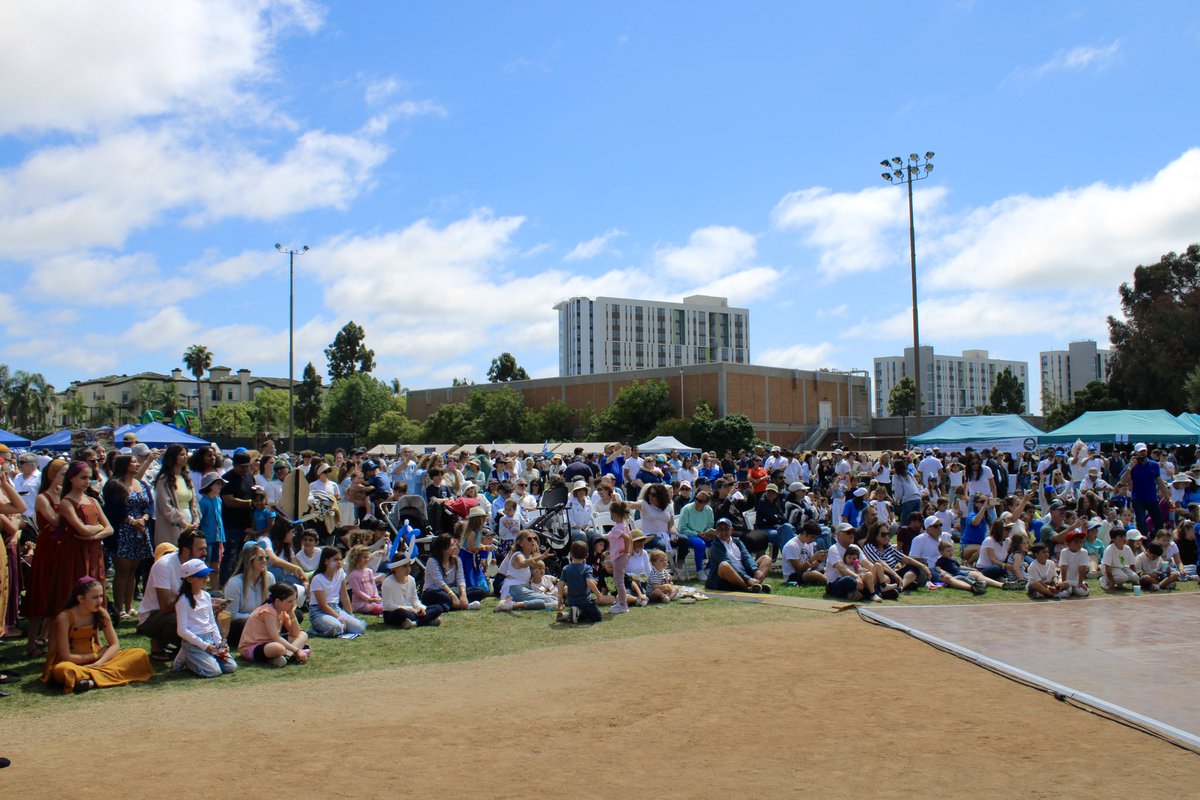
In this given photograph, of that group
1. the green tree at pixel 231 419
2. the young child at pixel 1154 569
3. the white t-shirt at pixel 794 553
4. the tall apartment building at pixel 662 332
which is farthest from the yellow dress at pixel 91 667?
the tall apartment building at pixel 662 332

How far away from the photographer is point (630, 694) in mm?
7035

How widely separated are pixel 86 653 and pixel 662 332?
139 m

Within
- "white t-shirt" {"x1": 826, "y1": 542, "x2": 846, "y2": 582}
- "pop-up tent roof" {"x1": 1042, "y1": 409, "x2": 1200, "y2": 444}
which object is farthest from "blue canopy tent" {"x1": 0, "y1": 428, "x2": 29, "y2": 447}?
"pop-up tent roof" {"x1": 1042, "y1": 409, "x2": 1200, "y2": 444}

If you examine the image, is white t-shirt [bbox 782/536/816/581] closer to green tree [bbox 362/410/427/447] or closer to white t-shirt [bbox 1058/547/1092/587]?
white t-shirt [bbox 1058/547/1092/587]

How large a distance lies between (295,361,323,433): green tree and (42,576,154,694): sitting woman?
8070 cm

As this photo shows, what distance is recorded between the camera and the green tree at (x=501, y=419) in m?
66.5

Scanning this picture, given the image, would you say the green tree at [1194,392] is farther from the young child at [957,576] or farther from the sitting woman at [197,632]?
the sitting woman at [197,632]

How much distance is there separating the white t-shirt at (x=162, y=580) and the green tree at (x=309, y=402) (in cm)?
8018

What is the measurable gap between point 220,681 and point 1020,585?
10074mm

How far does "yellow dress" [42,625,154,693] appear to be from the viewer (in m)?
7.16

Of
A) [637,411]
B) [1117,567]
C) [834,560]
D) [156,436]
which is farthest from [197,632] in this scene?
[637,411]

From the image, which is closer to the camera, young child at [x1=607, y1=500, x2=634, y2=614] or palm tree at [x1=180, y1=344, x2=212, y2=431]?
young child at [x1=607, y1=500, x2=634, y2=614]

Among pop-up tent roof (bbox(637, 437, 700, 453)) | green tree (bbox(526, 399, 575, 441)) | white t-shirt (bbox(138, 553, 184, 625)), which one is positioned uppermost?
green tree (bbox(526, 399, 575, 441))

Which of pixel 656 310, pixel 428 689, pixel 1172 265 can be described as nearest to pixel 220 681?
pixel 428 689
